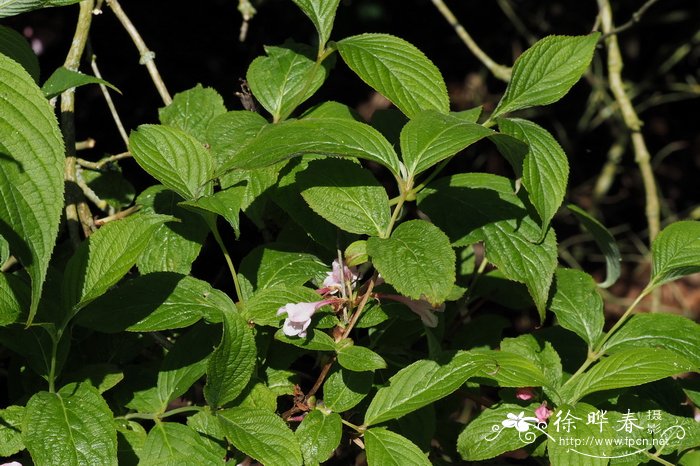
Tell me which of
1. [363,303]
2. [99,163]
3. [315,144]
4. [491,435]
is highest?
[315,144]

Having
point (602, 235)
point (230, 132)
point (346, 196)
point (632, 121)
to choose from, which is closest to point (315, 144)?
point (346, 196)

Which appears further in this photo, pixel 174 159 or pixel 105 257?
pixel 174 159

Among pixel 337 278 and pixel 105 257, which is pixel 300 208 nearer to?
pixel 337 278

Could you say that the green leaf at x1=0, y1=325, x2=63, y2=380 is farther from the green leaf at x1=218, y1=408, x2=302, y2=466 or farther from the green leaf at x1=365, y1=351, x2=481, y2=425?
the green leaf at x1=365, y1=351, x2=481, y2=425

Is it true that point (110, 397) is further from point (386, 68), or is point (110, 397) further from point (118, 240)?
point (386, 68)

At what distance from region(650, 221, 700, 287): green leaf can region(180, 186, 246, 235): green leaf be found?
618 mm

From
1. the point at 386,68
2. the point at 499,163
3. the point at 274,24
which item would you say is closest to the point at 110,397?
the point at 386,68

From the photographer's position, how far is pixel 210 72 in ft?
9.08

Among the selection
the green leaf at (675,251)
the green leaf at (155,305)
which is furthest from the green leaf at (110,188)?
the green leaf at (675,251)

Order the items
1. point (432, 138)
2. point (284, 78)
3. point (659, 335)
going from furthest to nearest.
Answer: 1. point (284, 78)
2. point (659, 335)
3. point (432, 138)

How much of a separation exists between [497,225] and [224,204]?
1.18 ft

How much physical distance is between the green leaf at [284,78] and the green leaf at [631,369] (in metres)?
0.57

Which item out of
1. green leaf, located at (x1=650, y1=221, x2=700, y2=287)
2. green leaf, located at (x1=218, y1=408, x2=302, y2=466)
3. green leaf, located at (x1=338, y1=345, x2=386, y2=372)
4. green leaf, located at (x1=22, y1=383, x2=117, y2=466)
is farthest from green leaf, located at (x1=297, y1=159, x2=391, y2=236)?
green leaf, located at (x1=650, y1=221, x2=700, y2=287)

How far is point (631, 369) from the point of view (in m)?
1.10
